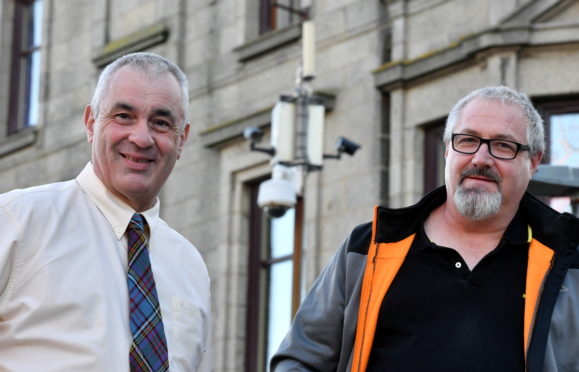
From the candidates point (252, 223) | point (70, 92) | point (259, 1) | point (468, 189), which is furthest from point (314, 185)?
point (468, 189)

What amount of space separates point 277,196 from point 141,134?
8.43 m

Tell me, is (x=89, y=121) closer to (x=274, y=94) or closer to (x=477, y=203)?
(x=477, y=203)

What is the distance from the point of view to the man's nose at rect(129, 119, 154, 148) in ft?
18.4

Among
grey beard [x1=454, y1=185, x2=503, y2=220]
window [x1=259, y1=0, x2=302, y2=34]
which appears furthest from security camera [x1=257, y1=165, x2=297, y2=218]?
grey beard [x1=454, y1=185, x2=503, y2=220]

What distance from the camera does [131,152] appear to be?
5637mm

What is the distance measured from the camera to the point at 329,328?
601cm

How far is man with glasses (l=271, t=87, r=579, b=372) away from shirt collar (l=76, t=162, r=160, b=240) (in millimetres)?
843

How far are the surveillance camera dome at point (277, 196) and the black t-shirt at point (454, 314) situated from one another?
7.97m

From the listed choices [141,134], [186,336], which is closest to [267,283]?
[186,336]

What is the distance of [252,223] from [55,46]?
547cm

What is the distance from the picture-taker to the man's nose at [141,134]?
5.61 m

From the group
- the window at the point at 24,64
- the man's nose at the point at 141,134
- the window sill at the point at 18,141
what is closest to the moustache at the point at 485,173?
the man's nose at the point at 141,134

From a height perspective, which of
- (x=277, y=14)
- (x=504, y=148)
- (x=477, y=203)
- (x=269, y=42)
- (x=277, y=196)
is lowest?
(x=477, y=203)

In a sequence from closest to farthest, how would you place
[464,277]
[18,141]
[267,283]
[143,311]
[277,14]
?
[143,311]
[464,277]
[267,283]
[277,14]
[18,141]
